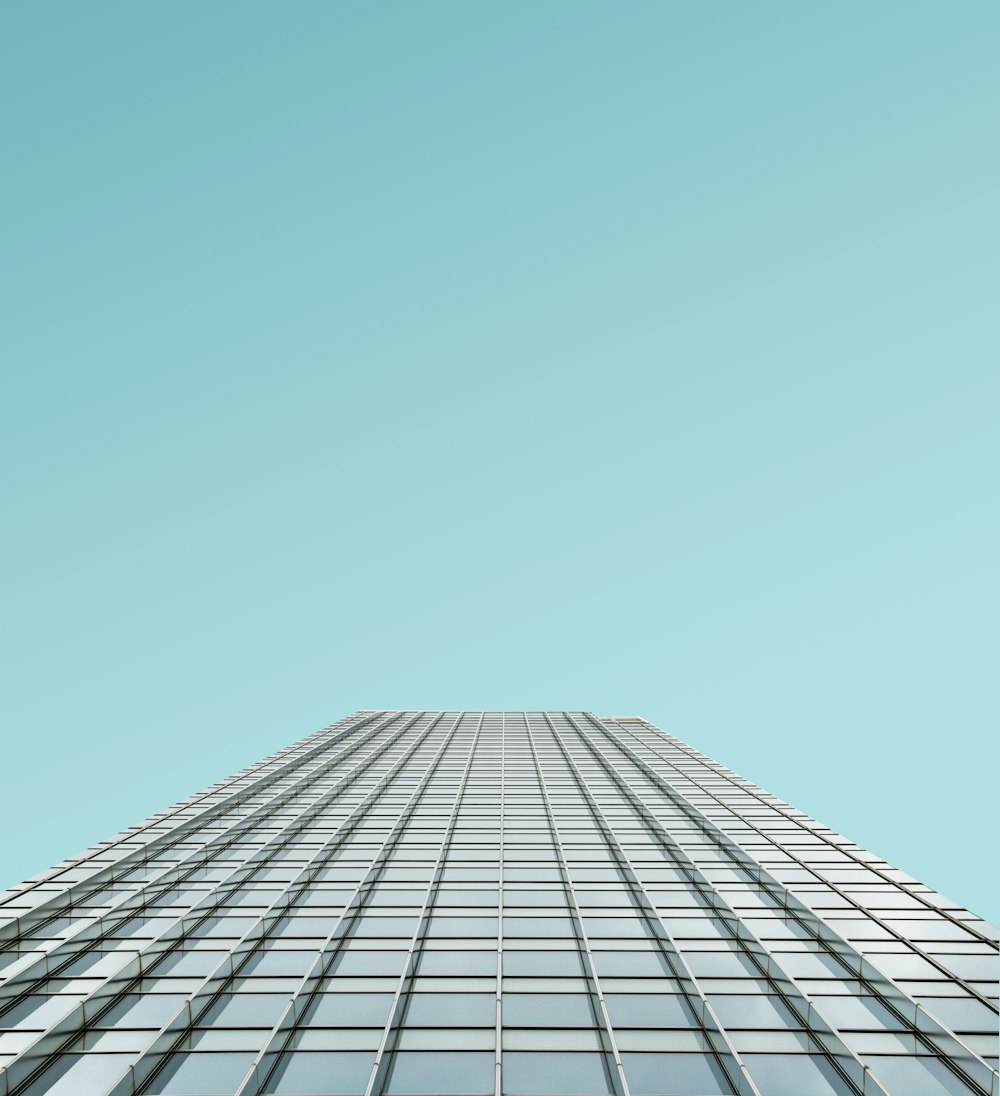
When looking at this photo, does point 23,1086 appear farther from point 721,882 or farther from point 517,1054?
point 721,882

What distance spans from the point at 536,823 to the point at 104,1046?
2019 centimetres

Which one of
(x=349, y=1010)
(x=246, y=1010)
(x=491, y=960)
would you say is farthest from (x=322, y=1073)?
(x=491, y=960)

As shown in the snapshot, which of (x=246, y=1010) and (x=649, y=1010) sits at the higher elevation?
(x=649, y=1010)

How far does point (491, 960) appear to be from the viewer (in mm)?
21031

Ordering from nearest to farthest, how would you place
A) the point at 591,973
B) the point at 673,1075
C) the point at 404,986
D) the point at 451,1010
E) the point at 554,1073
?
the point at 673,1075 < the point at 554,1073 < the point at 451,1010 < the point at 404,986 < the point at 591,973

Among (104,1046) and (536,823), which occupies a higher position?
(536,823)

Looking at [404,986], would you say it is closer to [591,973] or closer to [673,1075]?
[591,973]

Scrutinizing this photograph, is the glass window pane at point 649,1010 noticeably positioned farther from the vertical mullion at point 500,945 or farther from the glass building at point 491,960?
the vertical mullion at point 500,945

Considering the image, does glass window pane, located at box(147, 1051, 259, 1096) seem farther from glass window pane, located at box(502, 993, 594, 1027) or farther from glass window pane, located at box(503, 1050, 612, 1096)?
glass window pane, located at box(502, 993, 594, 1027)

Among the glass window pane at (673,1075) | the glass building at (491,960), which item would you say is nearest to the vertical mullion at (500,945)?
the glass building at (491,960)

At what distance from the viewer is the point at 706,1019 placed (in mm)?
17906

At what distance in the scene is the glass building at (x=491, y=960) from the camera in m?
16.2

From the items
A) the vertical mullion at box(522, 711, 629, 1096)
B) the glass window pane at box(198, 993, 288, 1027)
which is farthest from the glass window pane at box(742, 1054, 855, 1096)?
the glass window pane at box(198, 993, 288, 1027)

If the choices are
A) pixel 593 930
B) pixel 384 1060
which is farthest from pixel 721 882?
pixel 384 1060
